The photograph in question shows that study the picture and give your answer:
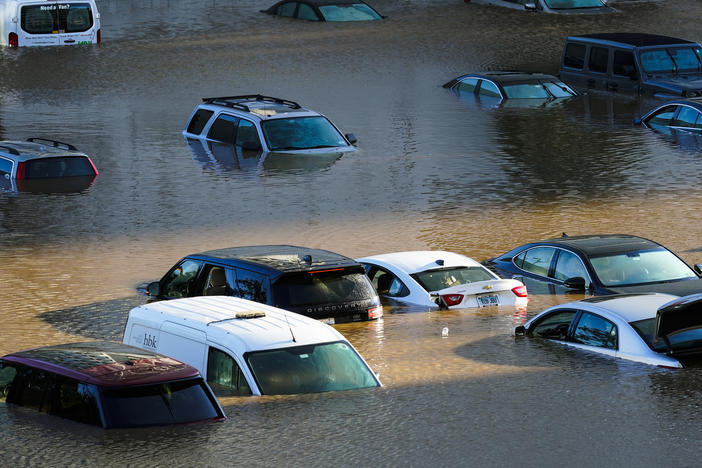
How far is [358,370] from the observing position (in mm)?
14586

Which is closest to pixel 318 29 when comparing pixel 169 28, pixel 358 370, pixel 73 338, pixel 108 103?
pixel 169 28

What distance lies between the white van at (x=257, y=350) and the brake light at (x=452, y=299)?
5388mm

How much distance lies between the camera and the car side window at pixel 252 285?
58.4 feet

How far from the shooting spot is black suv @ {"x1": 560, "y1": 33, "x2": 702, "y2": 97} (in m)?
40.7

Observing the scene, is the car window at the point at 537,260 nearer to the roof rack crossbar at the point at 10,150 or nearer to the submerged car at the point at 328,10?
the roof rack crossbar at the point at 10,150

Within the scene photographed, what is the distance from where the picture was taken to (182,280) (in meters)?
19.5

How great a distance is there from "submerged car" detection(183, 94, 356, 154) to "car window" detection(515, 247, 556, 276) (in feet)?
40.1

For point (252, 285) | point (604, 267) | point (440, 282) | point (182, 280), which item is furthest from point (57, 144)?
point (604, 267)

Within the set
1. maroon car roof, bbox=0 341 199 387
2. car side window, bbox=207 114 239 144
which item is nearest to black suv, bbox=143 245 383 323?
maroon car roof, bbox=0 341 199 387

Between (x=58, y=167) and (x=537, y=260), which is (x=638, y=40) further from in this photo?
(x=537, y=260)

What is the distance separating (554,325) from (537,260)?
4.23 meters

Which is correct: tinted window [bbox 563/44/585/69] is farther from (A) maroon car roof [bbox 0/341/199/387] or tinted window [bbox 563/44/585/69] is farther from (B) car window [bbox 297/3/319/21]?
(A) maroon car roof [bbox 0/341/199/387]

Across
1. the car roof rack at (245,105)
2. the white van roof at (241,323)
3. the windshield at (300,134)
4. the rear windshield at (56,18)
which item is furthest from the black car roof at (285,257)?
the rear windshield at (56,18)

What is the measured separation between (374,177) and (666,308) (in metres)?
16.0
